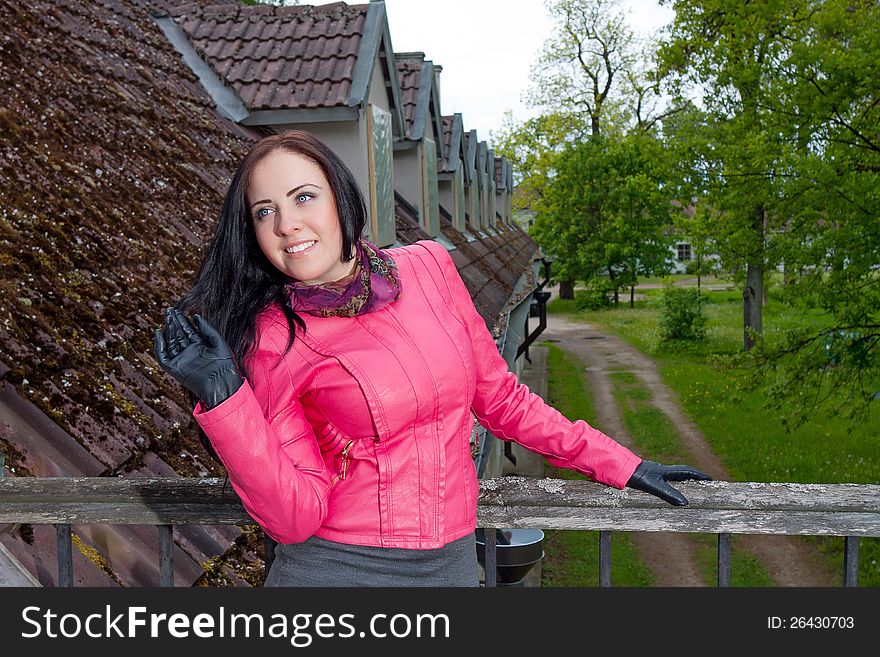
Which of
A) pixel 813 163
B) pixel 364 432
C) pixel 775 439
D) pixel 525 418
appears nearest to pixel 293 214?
pixel 364 432

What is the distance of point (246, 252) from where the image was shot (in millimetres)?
1778

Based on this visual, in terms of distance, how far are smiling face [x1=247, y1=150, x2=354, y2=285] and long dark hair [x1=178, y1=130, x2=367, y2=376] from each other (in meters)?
0.02

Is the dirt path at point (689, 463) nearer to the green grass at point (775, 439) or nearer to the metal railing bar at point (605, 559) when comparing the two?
the green grass at point (775, 439)

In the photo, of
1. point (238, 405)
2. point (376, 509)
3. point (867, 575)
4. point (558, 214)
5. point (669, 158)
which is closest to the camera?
point (238, 405)

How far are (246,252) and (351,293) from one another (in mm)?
251

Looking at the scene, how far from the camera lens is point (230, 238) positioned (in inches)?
69.8

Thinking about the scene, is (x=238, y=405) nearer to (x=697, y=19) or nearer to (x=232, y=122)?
(x=232, y=122)

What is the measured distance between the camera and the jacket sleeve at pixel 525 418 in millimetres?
1917

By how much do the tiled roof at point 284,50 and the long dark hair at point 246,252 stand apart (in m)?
4.43

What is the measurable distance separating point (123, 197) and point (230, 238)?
279 cm

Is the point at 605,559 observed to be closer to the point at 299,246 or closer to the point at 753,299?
the point at 299,246

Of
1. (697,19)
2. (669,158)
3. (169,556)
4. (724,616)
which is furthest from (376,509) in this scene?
(669,158)

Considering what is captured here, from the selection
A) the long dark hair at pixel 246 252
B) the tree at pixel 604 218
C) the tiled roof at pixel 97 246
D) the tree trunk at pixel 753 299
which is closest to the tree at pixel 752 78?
the tiled roof at pixel 97 246

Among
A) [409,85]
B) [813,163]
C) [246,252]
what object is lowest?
[246,252]
